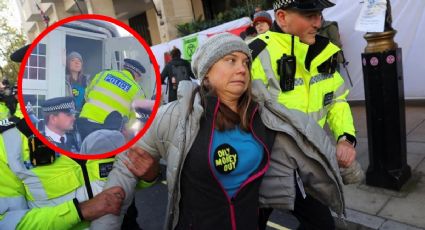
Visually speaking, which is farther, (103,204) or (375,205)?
(375,205)

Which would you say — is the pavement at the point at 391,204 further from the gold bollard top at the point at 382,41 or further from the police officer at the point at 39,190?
the police officer at the point at 39,190

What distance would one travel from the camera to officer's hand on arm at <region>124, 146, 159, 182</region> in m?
Result: 1.78

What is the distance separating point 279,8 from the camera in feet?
8.11

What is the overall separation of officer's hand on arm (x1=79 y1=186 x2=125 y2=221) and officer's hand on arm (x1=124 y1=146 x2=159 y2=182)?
0.42ft

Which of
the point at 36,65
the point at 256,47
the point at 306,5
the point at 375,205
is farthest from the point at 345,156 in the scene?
the point at 375,205

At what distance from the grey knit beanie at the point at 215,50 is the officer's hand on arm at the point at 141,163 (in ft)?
1.60

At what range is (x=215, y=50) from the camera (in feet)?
6.11

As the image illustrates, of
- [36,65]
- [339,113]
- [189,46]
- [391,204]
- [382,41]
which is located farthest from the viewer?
[189,46]

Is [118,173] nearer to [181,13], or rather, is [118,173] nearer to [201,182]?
[201,182]

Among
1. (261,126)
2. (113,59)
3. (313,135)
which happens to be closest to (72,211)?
(113,59)

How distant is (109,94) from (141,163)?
0.50 metres

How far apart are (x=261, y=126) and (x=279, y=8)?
0.96m

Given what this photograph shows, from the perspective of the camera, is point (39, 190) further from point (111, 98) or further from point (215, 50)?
point (215, 50)

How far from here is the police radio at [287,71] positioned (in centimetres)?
234
